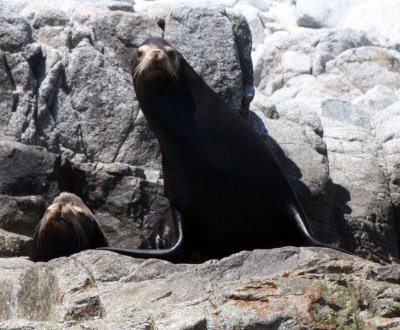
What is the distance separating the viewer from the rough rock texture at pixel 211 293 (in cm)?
698

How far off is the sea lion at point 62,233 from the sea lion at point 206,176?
0.52 metres

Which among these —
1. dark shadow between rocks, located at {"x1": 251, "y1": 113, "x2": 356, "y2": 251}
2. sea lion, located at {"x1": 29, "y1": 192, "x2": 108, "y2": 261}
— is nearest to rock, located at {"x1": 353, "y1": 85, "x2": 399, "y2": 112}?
dark shadow between rocks, located at {"x1": 251, "y1": 113, "x2": 356, "y2": 251}

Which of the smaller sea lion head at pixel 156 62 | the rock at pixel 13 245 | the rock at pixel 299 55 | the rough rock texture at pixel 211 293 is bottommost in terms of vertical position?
the rock at pixel 299 55

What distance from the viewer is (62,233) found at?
366 inches

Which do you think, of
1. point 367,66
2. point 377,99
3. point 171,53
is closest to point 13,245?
point 171,53

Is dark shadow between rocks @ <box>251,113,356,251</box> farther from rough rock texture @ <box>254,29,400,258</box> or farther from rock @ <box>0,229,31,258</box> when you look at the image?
rock @ <box>0,229,31,258</box>

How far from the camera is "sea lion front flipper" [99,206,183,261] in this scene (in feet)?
31.2

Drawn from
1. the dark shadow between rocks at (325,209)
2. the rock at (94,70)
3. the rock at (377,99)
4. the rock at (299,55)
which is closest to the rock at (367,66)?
the rock at (299,55)

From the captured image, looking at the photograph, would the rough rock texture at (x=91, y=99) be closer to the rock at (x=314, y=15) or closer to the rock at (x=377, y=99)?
the rock at (x=377, y=99)

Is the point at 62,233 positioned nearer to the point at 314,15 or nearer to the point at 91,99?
the point at 91,99

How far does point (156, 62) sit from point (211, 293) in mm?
3225

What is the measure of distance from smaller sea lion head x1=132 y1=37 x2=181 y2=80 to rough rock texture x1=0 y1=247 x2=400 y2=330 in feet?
8.08

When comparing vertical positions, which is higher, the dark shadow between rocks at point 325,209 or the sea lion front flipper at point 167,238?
the sea lion front flipper at point 167,238

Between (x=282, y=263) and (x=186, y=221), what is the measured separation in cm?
241
